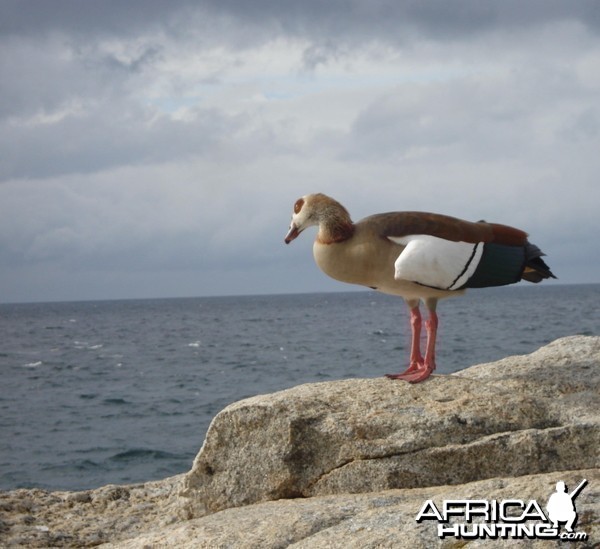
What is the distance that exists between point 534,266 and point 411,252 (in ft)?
4.14

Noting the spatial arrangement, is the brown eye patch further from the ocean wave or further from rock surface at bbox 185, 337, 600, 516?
the ocean wave

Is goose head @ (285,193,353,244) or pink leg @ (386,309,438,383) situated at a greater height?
goose head @ (285,193,353,244)

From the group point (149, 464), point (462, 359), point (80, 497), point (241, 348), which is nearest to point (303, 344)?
point (241, 348)

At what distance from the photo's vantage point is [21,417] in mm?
26188

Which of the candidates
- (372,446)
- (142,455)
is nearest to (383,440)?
(372,446)

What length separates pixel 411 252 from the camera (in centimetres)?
721

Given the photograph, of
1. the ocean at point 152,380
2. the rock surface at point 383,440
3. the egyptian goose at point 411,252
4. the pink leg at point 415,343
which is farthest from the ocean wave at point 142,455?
Answer: the egyptian goose at point 411,252

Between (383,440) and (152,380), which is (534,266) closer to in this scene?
(383,440)

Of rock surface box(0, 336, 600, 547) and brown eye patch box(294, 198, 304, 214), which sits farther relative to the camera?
brown eye patch box(294, 198, 304, 214)

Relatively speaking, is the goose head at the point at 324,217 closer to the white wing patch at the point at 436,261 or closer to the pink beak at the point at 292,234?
the pink beak at the point at 292,234

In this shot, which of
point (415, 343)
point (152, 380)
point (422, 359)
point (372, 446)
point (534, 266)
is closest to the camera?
point (372, 446)

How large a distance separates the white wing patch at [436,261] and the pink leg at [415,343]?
2.11 ft

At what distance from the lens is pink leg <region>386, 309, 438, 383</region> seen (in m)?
7.54

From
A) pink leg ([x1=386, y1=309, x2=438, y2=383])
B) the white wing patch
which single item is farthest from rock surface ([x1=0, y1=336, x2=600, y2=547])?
the white wing patch
